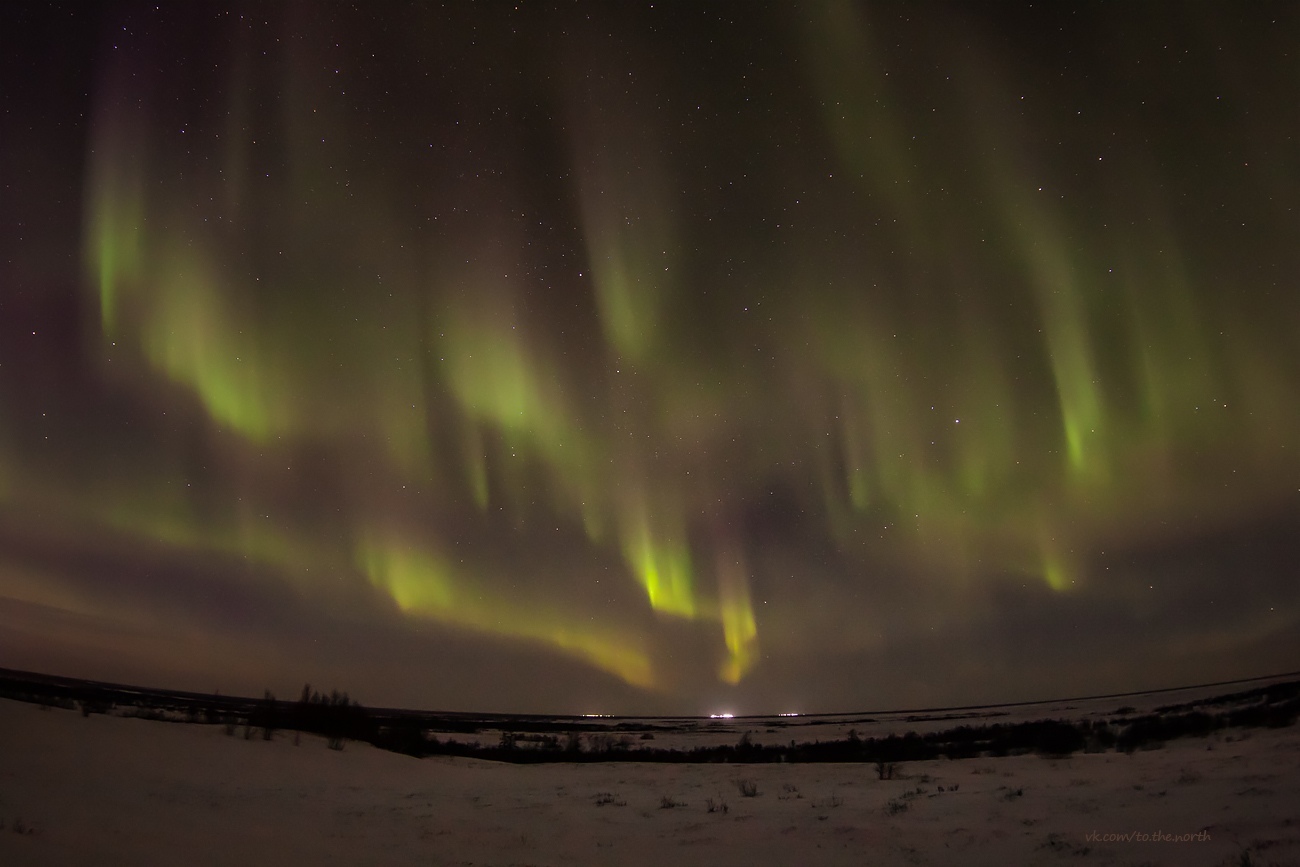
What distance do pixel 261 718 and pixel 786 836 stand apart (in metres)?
21.9

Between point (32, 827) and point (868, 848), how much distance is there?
1158cm

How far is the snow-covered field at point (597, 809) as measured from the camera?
32.5ft

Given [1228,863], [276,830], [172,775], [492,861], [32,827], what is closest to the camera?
[1228,863]

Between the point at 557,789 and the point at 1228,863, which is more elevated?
the point at 1228,863

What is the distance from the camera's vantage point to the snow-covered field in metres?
9.91

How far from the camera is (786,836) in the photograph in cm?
1198

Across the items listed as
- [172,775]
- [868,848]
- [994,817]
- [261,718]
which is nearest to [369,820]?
[172,775]

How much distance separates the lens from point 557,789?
1794cm

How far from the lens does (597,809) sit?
14.9m

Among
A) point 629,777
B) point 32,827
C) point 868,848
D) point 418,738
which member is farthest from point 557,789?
point 418,738

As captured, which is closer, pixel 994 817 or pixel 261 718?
pixel 994 817

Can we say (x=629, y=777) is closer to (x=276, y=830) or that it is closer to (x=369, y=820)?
(x=369, y=820)

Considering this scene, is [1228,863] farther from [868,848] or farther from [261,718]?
[261,718]

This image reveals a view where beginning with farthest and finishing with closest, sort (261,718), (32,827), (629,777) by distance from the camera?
1. (261,718)
2. (629,777)
3. (32,827)
